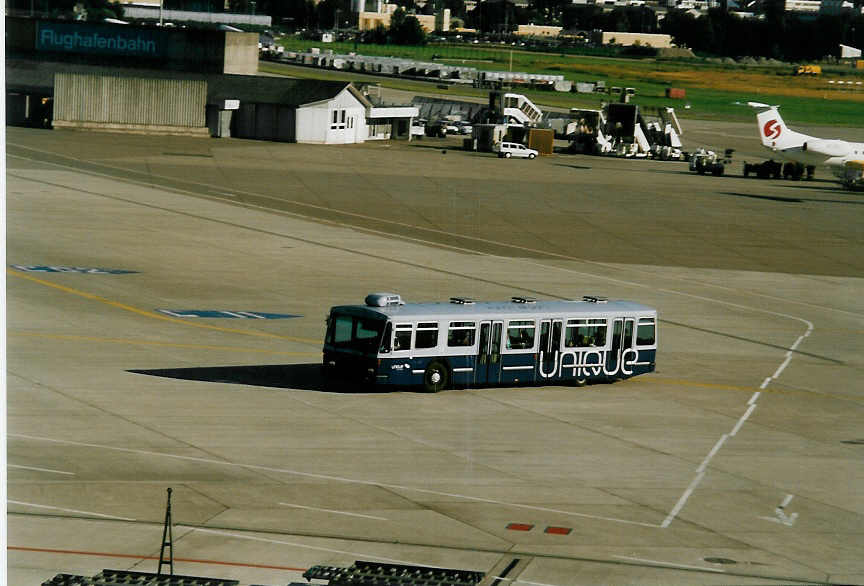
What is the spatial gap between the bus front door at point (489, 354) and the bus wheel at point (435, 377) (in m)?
1.20

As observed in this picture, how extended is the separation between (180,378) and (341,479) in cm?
1272

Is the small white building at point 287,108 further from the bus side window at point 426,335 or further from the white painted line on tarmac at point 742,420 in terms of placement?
the white painted line on tarmac at point 742,420

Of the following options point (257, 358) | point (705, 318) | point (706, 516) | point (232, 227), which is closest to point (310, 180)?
point (232, 227)

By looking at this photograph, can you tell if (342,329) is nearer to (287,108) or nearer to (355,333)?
(355,333)

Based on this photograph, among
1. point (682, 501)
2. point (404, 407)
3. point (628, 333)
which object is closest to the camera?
point (682, 501)

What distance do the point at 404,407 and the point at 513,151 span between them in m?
104

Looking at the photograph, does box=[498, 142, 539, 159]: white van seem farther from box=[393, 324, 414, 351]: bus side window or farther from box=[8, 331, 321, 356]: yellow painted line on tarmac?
box=[393, 324, 414, 351]: bus side window

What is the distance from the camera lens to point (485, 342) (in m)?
43.9

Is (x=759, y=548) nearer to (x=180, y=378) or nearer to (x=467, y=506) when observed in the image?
(x=467, y=506)

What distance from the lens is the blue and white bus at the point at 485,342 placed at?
42.2 meters

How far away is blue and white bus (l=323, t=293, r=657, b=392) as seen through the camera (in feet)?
138

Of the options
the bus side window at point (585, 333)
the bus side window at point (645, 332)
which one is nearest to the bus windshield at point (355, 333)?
the bus side window at point (585, 333)

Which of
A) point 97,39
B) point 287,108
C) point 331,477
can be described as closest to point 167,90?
point 287,108

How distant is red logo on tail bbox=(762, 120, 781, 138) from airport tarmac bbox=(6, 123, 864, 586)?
3789 cm
